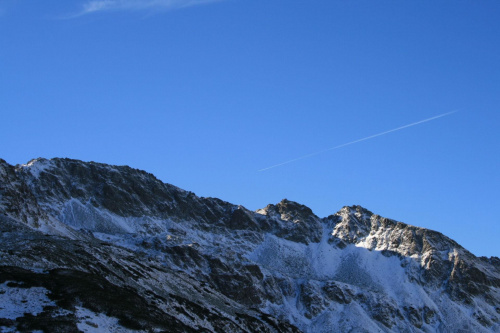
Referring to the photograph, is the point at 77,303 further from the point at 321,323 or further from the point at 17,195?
the point at 321,323

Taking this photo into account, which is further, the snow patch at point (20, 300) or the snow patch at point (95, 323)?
the snow patch at point (95, 323)

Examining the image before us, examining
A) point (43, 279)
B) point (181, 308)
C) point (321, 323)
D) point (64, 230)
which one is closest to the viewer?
point (43, 279)

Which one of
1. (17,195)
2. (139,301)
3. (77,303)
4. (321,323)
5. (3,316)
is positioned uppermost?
(17,195)

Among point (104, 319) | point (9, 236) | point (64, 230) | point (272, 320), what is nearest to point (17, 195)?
point (64, 230)

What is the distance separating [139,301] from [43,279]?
15208 millimetres

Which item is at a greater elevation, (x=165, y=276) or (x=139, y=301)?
(x=165, y=276)

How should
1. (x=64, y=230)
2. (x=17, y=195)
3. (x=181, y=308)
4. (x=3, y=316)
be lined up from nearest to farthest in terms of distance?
(x=3, y=316), (x=181, y=308), (x=17, y=195), (x=64, y=230)

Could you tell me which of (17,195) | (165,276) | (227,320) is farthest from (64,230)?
(227,320)

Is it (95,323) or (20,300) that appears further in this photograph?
(20,300)

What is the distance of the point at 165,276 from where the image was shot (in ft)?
401

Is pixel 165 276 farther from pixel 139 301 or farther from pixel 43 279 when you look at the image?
pixel 43 279

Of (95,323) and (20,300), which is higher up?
(20,300)

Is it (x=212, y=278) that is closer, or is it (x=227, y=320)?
(x=227, y=320)

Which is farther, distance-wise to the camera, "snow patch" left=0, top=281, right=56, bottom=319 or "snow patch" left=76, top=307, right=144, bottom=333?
"snow patch" left=76, top=307, right=144, bottom=333
